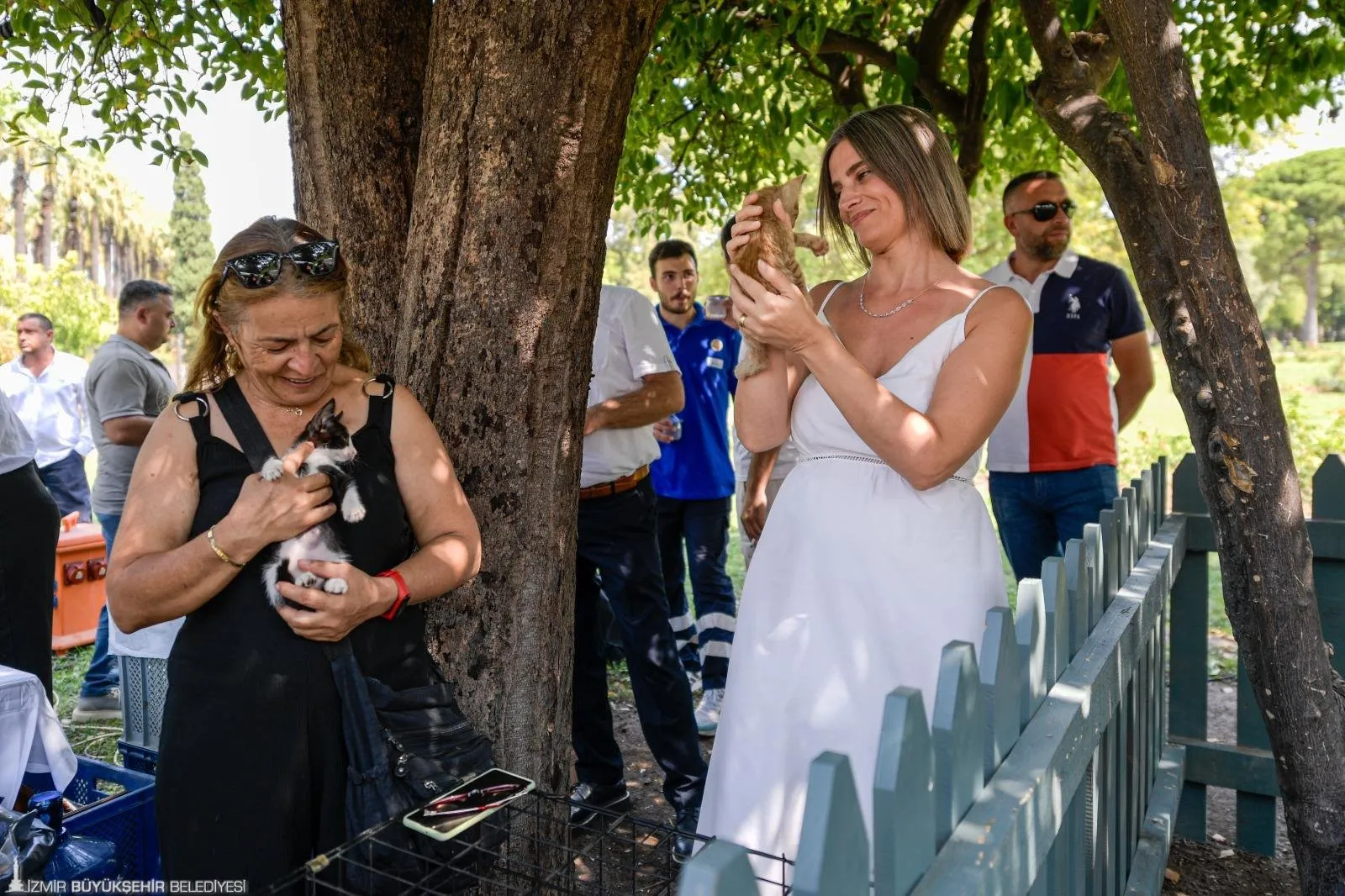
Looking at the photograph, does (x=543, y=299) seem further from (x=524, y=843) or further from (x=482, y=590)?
(x=524, y=843)

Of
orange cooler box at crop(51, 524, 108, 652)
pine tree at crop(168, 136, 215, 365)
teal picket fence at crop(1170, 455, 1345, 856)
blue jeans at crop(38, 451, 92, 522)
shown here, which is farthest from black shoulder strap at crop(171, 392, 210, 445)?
pine tree at crop(168, 136, 215, 365)

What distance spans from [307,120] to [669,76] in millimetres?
3655

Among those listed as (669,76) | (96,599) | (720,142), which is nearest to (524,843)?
(669,76)

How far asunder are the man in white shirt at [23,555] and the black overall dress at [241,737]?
2.94m

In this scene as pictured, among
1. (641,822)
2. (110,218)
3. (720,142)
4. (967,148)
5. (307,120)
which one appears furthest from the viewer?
(110,218)

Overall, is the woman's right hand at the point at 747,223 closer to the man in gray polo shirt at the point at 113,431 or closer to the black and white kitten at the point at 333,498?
the black and white kitten at the point at 333,498

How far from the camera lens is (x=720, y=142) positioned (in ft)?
22.8

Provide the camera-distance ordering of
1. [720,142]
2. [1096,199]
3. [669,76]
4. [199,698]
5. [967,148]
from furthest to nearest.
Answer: [1096,199], [720,142], [669,76], [967,148], [199,698]

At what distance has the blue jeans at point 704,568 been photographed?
5.76 m

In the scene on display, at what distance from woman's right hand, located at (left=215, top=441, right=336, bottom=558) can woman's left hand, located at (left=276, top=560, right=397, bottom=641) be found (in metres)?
0.07

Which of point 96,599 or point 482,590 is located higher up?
point 482,590

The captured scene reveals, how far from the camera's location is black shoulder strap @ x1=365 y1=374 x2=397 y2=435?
6.93 ft

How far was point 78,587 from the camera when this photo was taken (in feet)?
23.7

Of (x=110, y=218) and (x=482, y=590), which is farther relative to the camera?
(x=110, y=218)
